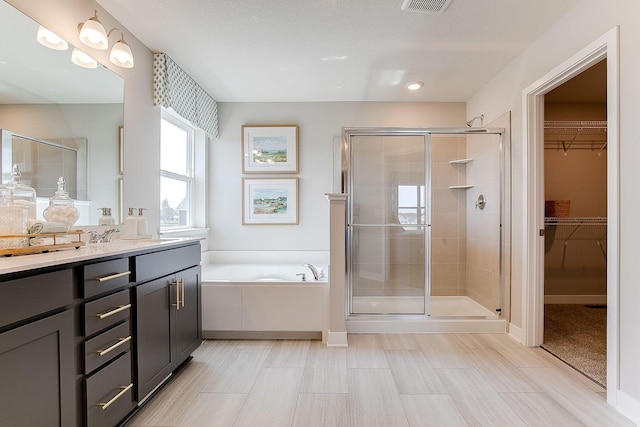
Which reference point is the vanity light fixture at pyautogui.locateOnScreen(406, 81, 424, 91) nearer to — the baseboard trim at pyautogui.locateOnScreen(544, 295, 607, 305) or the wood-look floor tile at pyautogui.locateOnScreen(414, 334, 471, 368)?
the wood-look floor tile at pyautogui.locateOnScreen(414, 334, 471, 368)

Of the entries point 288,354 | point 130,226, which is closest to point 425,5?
point 130,226

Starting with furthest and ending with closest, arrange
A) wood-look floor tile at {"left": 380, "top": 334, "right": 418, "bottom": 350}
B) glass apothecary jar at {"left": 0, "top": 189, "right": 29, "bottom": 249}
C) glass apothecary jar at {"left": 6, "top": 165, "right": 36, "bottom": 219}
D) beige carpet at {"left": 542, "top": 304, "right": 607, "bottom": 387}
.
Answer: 1. wood-look floor tile at {"left": 380, "top": 334, "right": 418, "bottom": 350}
2. beige carpet at {"left": 542, "top": 304, "right": 607, "bottom": 387}
3. glass apothecary jar at {"left": 6, "top": 165, "right": 36, "bottom": 219}
4. glass apothecary jar at {"left": 0, "top": 189, "right": 29, "bottom": 249}

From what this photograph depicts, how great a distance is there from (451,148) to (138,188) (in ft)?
9.86

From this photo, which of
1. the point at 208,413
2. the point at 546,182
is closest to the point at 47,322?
the point at 208,413

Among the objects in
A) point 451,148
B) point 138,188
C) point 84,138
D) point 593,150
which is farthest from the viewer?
point 593,150

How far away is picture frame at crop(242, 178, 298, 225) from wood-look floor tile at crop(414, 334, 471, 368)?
186cm

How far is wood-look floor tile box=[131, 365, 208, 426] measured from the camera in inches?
64.5

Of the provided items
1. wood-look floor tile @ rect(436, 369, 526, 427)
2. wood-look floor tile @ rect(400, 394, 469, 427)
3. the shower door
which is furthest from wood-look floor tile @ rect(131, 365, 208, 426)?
wood-look floor tile @ rect(436, 369, 526, 427)

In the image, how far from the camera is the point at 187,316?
2117 mm

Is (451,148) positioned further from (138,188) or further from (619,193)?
(138,188)

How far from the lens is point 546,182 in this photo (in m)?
3.71

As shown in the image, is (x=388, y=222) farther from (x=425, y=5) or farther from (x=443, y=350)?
(x=425, y=5)

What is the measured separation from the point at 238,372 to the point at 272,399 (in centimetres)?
41

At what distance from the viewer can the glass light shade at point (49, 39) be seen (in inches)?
64.8
